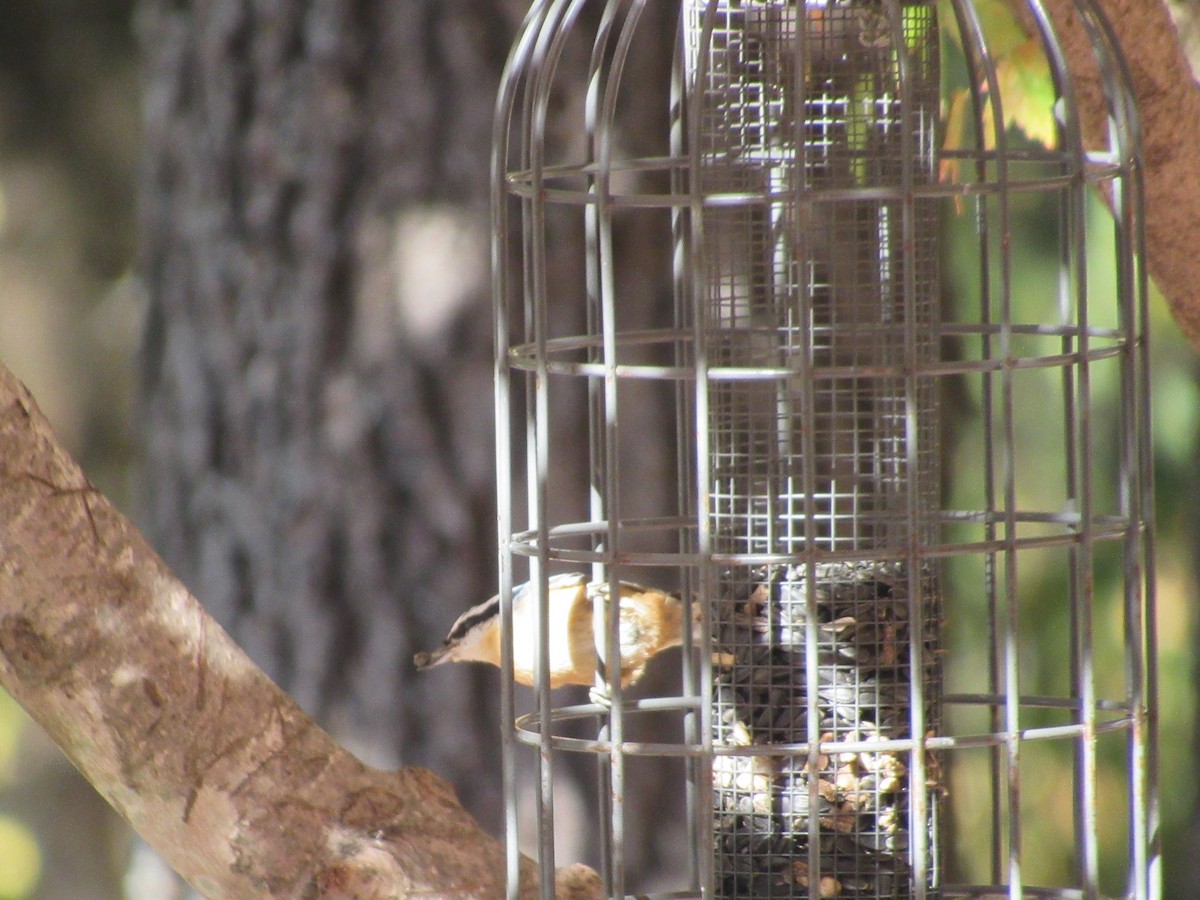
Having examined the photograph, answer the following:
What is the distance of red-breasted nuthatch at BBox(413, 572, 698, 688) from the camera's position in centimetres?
201

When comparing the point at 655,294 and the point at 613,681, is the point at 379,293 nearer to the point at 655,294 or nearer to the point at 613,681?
the point at 655,294

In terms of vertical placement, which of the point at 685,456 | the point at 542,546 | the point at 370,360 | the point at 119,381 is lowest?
the point at 542,546

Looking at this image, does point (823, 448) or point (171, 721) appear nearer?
point (171, 721)

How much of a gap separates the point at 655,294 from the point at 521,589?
776 mm

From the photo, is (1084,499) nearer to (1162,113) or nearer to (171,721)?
(1162,113)

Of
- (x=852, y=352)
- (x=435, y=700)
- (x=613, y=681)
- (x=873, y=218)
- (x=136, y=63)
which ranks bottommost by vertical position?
(x=435, y=700)

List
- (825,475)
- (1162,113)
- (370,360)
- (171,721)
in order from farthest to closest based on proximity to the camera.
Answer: (370,360) → (1162,113) → (825,475) → (171,721)

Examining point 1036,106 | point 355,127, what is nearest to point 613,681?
point 355,127

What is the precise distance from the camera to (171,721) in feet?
5.46

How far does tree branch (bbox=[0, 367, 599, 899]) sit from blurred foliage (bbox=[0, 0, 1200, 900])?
132 inches

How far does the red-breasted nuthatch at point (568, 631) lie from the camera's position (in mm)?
2008

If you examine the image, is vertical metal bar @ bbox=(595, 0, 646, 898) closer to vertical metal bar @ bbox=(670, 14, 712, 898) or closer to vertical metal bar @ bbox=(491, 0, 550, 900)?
vertical metal bar @ bbox=(491, 0, 550, 900)

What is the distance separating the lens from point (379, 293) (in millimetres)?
2729

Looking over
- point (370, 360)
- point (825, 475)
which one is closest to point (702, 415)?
point (825, 475)
